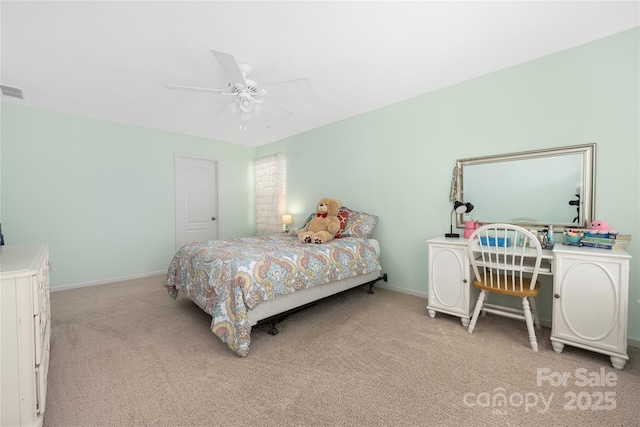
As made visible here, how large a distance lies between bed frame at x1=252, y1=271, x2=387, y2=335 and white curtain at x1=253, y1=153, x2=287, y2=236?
2.45 metres

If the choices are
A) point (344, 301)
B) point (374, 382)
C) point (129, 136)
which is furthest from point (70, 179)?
point (374, 382)

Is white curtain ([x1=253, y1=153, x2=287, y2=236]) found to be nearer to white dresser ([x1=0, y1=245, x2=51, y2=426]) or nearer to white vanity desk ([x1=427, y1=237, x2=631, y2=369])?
white dresser ([x1=0, y1=245, x2=51, y2=426])

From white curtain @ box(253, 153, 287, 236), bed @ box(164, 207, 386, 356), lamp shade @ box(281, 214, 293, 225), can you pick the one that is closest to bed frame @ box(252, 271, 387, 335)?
bed @ box(164, 207, 386, 356)

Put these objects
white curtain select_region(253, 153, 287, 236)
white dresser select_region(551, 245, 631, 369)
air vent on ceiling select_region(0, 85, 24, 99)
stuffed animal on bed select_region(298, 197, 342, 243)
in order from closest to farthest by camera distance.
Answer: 1. white dresser select_region(551, 245, 631, 369)
2. air vent on ceiling select_region(0, 85, 24, 99)
3. stuffed animal on bed select_region(298, 197, 342, 243)
4. white curtain select_region(253, 153, 287, 236)

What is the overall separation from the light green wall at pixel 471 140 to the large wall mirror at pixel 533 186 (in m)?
0.08

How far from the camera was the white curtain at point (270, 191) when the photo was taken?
4938mm

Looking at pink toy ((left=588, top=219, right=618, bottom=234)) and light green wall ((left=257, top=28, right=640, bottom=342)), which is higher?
light green wall ((left=257, top=28, right=640, bottom=342))

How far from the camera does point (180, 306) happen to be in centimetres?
287

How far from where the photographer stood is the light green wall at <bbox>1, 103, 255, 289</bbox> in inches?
127

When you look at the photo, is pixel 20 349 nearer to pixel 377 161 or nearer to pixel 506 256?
pixel 506 256

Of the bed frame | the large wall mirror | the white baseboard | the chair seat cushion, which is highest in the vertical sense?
the large wall mirror

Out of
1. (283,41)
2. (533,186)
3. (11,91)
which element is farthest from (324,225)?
(11,91)

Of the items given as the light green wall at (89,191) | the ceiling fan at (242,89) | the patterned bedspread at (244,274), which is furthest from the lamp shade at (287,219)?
the ceiling fan at (242,89)

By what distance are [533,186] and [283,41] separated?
2567 mm
